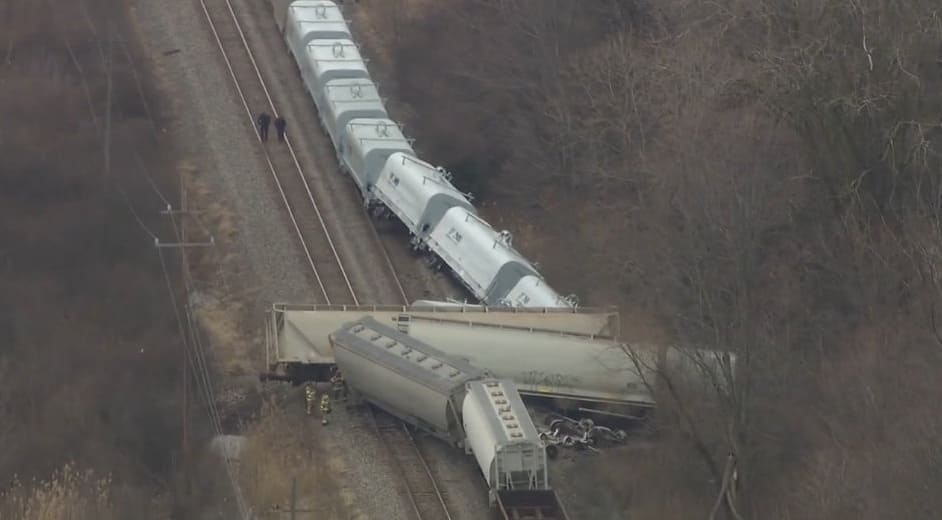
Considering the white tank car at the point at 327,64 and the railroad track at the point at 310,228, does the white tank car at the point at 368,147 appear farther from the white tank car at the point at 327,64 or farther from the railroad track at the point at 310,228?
the white tank car at the point at 327,64

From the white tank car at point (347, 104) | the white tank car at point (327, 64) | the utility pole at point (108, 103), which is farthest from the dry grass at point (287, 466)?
the white tank car at point (327, 64)

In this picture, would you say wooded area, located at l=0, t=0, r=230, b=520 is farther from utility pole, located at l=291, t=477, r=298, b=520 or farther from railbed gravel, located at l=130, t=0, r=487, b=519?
utility pole, located at l=291, t=477, r=298, b=520

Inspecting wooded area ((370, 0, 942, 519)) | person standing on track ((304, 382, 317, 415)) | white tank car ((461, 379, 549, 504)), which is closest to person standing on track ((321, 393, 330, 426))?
person standing on track ((304, 382, 317, 415))

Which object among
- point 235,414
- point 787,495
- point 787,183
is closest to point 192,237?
point 235,414

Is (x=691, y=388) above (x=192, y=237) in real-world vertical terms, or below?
above

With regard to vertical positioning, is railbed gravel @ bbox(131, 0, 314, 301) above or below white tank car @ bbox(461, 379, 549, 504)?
below

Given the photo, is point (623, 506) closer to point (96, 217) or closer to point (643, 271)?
point (643, 271)
